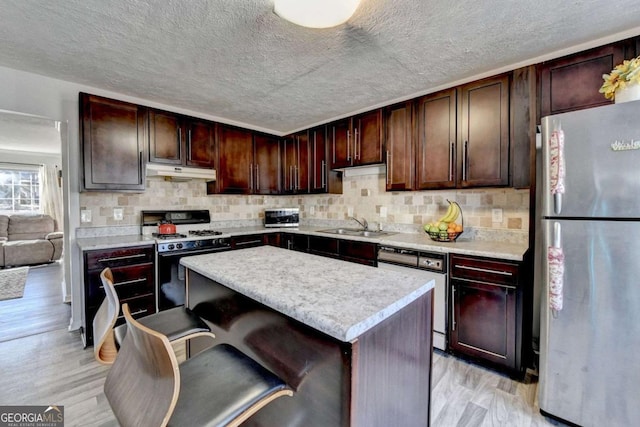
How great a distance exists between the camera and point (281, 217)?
13.1 ft

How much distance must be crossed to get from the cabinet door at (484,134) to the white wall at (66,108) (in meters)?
3.28

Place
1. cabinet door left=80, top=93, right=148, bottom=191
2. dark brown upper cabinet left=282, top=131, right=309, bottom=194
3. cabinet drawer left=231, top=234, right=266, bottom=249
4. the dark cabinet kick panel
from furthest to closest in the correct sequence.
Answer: dark brown upper cabinet left=282, top=131, right=309, bottom=194 < cabinet drawer left=231, top=234, right=266, bottom=249 < cabinet door left=80, top=93, right=148, bottom=191 < the dark cabinet kick panel

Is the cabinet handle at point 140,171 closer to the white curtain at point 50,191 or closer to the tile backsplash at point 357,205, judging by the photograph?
the tile backsplash at point 357,205

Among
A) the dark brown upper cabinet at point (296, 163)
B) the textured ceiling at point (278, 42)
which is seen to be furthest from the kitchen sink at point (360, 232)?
the textured ceiling at point (278, 42)

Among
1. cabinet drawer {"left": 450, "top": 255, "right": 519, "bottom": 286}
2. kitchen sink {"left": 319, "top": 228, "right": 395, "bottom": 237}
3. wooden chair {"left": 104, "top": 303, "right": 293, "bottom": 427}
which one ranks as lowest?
wooden chair {"left": 104, "top": 303, "right": 293, "bottom": 427}

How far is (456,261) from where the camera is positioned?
217 cm

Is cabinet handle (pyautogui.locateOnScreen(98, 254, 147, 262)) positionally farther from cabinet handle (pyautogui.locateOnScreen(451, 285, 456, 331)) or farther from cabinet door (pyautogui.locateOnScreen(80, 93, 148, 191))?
cabinet handle (pyautogui.locateOnScreen(451, 285, 456, 331))

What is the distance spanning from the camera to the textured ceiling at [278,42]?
1.60 m

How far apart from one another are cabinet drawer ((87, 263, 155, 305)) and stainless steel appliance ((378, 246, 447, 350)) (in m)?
2.36

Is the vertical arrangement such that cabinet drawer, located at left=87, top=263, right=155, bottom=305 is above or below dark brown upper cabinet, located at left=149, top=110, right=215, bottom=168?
below

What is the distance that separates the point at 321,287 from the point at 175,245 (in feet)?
7.43

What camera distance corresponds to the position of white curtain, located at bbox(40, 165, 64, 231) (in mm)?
6205

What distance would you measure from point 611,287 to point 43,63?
4077 millimetres

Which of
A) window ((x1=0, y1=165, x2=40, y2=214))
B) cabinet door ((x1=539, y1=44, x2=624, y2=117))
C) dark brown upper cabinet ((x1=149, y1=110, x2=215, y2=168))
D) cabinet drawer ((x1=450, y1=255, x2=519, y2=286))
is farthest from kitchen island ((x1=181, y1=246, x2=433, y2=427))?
window ((x1=0, y1=165, x2=40, y2=214))
